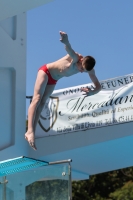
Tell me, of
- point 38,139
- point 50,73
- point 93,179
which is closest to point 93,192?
point 93,179

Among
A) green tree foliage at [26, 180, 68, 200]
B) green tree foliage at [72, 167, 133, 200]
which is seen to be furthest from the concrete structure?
green tree foliage at [72, 167, 133, 200]

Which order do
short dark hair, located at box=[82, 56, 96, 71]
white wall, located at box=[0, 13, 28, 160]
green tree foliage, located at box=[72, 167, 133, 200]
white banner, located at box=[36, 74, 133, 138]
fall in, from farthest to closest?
green tree foliage, located at box=[72, 167, 133, 200]
white banner, located at box=[36, 74, 133, 138]
white wall, located at box=[0, 13, 28, 160]
short dark hair, located at box=[82, 56, 96, 71]

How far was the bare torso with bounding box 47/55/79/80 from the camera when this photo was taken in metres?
6.30

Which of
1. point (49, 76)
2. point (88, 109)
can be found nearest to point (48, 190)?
point (49, 76)

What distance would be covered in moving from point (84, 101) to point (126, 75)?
1.12 m

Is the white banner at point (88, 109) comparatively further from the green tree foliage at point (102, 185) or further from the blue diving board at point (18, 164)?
the green tree foliage at point (102, 185)

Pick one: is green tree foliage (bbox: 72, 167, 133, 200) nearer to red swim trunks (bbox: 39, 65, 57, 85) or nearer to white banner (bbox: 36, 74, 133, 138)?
white banner (bbox: 36, 74, 133, 138)

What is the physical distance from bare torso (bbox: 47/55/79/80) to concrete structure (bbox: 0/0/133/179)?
339cm

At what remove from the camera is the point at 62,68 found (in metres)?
6.36

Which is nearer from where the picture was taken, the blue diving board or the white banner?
the blue diving board

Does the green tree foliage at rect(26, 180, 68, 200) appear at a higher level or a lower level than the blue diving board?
lower

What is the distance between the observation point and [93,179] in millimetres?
21281

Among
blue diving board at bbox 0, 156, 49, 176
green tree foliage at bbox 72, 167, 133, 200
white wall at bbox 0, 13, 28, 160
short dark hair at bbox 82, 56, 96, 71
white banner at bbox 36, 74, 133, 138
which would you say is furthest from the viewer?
green tree foliage at bbox 72, 167, 133, 200

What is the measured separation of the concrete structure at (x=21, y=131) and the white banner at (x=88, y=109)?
0.71 ft
